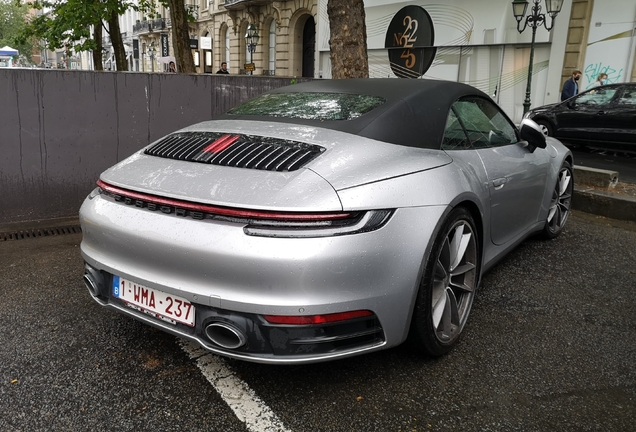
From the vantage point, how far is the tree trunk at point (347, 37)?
748 centimetres

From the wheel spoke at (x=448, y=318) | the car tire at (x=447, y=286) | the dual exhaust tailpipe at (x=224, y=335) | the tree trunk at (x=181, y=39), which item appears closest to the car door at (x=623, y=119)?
the tree trunk at (x=181, y=39)

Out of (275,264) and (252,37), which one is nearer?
(275,264)

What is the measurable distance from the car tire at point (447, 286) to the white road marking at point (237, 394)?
77cm

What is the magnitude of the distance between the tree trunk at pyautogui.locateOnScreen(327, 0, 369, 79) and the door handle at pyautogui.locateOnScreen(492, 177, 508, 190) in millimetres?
4545

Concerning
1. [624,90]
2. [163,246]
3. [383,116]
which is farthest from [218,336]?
[624,90]

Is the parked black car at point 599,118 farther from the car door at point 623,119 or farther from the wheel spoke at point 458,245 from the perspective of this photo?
the wheel spoke at point 458,245

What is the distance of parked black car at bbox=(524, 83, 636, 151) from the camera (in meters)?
10.9

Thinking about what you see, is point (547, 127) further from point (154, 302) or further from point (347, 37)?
point (154, 302)

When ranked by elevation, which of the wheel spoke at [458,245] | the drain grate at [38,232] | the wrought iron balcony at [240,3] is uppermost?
the wrought iron balcony at [240,3]

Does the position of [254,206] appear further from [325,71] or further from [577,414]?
[325,71]

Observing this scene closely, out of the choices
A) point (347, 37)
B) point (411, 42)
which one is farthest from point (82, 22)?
point (411, 42)

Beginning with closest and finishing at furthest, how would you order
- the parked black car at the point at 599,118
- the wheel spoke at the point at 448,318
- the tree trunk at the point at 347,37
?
the wheel spoke at the point at 448,318
the tree trunk at the point at 347,37
the parked black car at the point at 599,118

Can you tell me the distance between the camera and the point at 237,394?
2.43 metres

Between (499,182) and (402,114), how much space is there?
85cm
